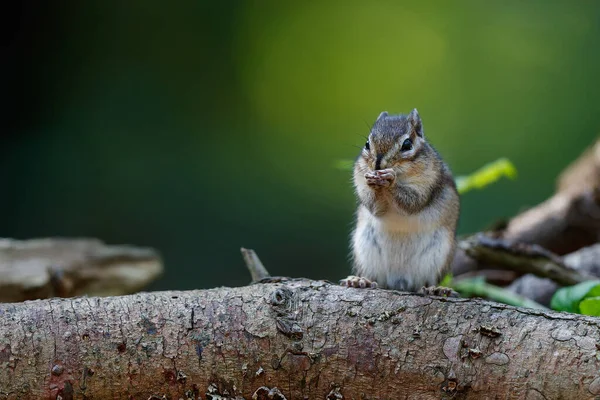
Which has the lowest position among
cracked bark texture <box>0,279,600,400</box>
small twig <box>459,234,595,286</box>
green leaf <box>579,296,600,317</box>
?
cracked bark texture <box>0,279,600,400</box>

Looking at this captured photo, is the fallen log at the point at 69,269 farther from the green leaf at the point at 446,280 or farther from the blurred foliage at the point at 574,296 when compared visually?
the blurred foliage at the point at 574,296

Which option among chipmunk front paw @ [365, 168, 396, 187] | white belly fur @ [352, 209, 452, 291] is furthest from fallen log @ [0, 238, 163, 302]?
chipmunk front paw @ [365, 168, 396, 187]

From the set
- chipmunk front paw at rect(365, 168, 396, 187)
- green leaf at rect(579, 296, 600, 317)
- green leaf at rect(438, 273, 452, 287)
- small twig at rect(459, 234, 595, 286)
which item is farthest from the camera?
small twig at rect(459, 234, 595, 286)

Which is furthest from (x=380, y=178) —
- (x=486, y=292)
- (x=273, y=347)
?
(x=486, y=292)

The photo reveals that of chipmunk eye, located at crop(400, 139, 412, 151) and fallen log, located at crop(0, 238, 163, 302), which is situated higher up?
chipmunk eye, located at crop(400, 139, 412, 151)

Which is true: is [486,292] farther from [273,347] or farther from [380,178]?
[273,347]

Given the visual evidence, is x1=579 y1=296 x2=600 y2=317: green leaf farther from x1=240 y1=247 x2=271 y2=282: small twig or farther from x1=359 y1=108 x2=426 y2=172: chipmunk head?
x1=240 y1=247 x2=271 y2=282: small twig

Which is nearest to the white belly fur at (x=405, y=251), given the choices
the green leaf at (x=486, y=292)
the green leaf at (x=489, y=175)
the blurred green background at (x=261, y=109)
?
the green leaf at (x=489, y=175)

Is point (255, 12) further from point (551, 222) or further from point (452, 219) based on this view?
point (452, 219)
